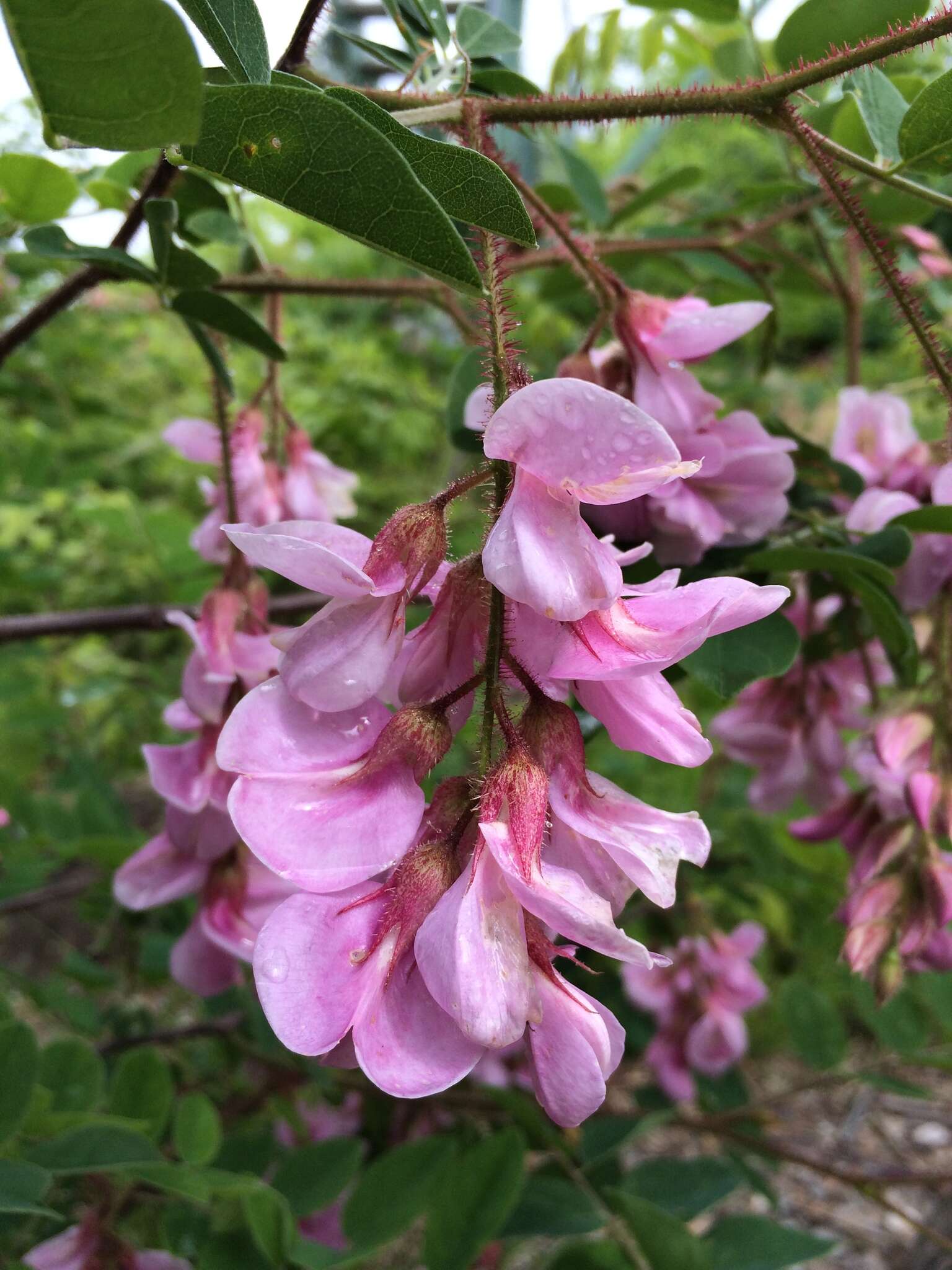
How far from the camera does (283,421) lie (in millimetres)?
712

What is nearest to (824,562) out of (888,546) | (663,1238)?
(888,546)

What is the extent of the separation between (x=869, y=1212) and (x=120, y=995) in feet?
3.51

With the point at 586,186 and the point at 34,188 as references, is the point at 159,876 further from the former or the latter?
the point at 586,186

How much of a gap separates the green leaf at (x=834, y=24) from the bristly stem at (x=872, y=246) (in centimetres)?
16

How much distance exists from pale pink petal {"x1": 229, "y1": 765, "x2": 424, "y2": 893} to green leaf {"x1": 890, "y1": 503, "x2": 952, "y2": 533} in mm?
321

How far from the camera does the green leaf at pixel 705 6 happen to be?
74 cm

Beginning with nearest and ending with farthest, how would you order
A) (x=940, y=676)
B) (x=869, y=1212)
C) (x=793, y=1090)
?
(x=940, y=676)
(x=793, y=1090)
(x=869, y=1212)

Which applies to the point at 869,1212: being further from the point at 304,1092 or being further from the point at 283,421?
the point at 283,421

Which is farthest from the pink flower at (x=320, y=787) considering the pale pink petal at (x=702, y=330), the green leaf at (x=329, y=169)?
the pale pink petal at (x=702, y=330)

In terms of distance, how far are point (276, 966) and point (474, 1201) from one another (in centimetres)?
48

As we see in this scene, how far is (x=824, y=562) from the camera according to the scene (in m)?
0.51

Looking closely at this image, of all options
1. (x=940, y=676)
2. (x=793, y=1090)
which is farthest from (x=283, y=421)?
(x=793, y=1090)

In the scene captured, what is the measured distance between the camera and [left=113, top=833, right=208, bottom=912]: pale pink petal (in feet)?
1.72

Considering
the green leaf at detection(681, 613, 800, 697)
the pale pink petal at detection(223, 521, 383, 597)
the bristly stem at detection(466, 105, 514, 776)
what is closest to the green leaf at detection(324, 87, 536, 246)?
the bristly stem at detection(466, 105, 514, 776)
